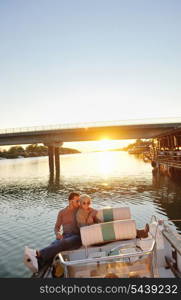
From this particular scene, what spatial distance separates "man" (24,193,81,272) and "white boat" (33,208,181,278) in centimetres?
28

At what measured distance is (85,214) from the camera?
8.07m

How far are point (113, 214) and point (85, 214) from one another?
85 centimetres

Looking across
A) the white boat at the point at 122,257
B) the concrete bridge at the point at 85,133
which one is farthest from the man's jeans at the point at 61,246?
the concrete bridge at the point at 85,133

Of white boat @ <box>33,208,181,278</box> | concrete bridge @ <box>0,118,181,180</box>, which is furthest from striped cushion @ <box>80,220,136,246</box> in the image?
concrete bridge @ <box>0,118,181,180</box>

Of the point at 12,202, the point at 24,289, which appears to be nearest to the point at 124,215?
the point at 24,289

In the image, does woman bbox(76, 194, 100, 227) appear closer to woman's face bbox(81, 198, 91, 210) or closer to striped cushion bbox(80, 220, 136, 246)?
woman's face bbox(81, 198, 91, 210)

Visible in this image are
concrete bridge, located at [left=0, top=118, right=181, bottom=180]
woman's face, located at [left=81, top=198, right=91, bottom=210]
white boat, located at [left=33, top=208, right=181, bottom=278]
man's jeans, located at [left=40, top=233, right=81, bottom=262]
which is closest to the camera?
white boat, located at [left=33, top=208, right=181, bottom=278]

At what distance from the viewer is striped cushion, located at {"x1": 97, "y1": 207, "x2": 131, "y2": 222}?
8125 millimetres

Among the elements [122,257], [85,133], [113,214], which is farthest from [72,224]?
[85,133]

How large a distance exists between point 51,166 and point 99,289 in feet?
173

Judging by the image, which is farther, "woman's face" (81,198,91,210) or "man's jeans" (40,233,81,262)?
"woman's face" (81,198,91,210)

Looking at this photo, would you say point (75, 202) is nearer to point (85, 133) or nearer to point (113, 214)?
point (113, 214)

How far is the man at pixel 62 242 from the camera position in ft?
21.6

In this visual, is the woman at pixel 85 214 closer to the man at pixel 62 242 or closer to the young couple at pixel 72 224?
the young couple at pixel 72 224
